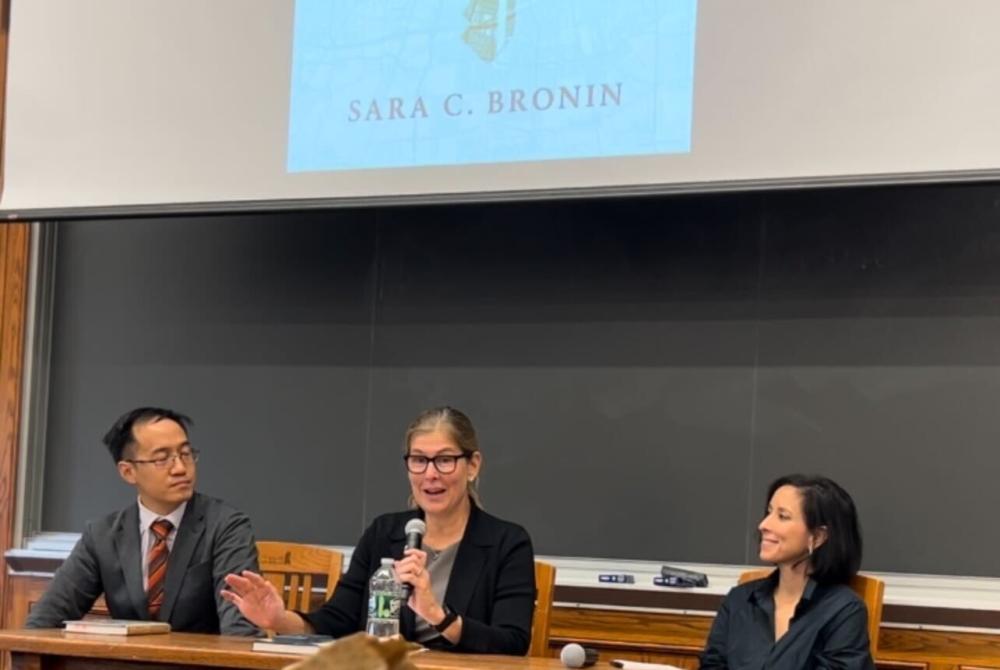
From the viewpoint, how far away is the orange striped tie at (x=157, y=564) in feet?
8.72

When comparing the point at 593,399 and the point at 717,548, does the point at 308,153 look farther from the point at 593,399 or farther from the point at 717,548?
the point at 717,548

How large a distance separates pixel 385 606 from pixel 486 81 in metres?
1.41

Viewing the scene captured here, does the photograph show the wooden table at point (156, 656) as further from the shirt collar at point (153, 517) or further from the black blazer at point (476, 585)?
the shirt collar at point (153, 517)

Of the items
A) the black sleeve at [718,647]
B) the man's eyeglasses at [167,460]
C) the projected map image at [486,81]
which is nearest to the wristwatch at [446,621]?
the black sleeve at [718,647]

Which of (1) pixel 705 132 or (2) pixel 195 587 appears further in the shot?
(1) pixel 705 132

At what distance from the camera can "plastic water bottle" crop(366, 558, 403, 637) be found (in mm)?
2340

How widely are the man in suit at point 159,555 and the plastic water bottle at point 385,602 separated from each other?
1.02ft

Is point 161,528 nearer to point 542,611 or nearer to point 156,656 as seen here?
point 156,656

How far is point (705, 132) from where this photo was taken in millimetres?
2912

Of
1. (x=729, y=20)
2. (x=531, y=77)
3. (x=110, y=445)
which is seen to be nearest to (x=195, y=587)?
(x=110, y=445)

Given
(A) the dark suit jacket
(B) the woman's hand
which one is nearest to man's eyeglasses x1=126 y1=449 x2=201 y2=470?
(A) the dark suit jacket

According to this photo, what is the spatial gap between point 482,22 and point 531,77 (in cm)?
21

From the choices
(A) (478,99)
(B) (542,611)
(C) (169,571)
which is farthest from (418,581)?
(A) (478,99)

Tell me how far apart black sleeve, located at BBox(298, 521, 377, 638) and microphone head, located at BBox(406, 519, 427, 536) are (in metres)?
0.18
